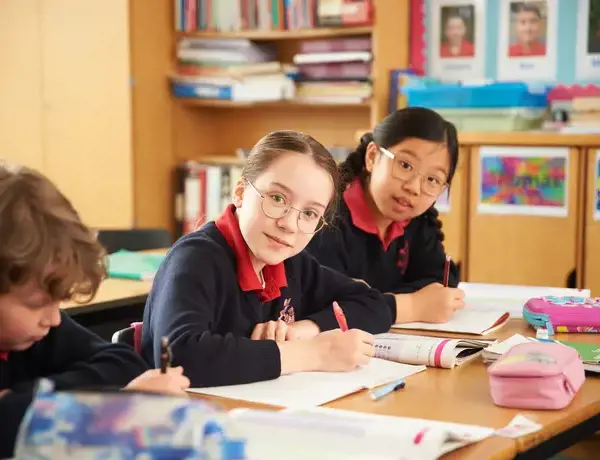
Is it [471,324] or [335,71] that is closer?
[471,324]

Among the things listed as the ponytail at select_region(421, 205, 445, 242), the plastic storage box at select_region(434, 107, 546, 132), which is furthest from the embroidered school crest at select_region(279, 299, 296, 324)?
the plastic storage box at select_region(434, 107, 546, 132)

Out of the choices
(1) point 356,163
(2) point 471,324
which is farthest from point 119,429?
→ (1) point 356,163

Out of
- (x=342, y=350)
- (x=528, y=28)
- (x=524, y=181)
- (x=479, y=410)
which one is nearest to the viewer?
(x=479, y=410)

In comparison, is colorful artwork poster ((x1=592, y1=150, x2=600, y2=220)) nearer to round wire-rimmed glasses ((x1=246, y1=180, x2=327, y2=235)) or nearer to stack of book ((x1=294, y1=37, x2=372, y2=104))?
stack of book ((x1=294, y1=37, x2=372, y2=104))

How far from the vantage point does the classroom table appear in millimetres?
1167

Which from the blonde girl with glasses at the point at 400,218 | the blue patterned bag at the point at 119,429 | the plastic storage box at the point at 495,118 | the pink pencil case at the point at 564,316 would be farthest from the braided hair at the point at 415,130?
the plastic storage box at the point at 495,118

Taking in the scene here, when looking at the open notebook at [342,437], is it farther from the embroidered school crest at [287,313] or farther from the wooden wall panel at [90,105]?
the wooden wall panel at [90,105]

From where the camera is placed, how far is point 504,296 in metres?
2.24

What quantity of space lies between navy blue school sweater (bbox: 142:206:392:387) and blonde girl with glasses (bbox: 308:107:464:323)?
16 centimetres

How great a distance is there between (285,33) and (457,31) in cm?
76

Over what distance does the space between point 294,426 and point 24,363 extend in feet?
1.31

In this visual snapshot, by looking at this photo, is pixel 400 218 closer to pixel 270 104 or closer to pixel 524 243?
pixel 524 243

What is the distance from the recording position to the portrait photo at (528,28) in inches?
157

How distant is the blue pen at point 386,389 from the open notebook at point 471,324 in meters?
0.46
